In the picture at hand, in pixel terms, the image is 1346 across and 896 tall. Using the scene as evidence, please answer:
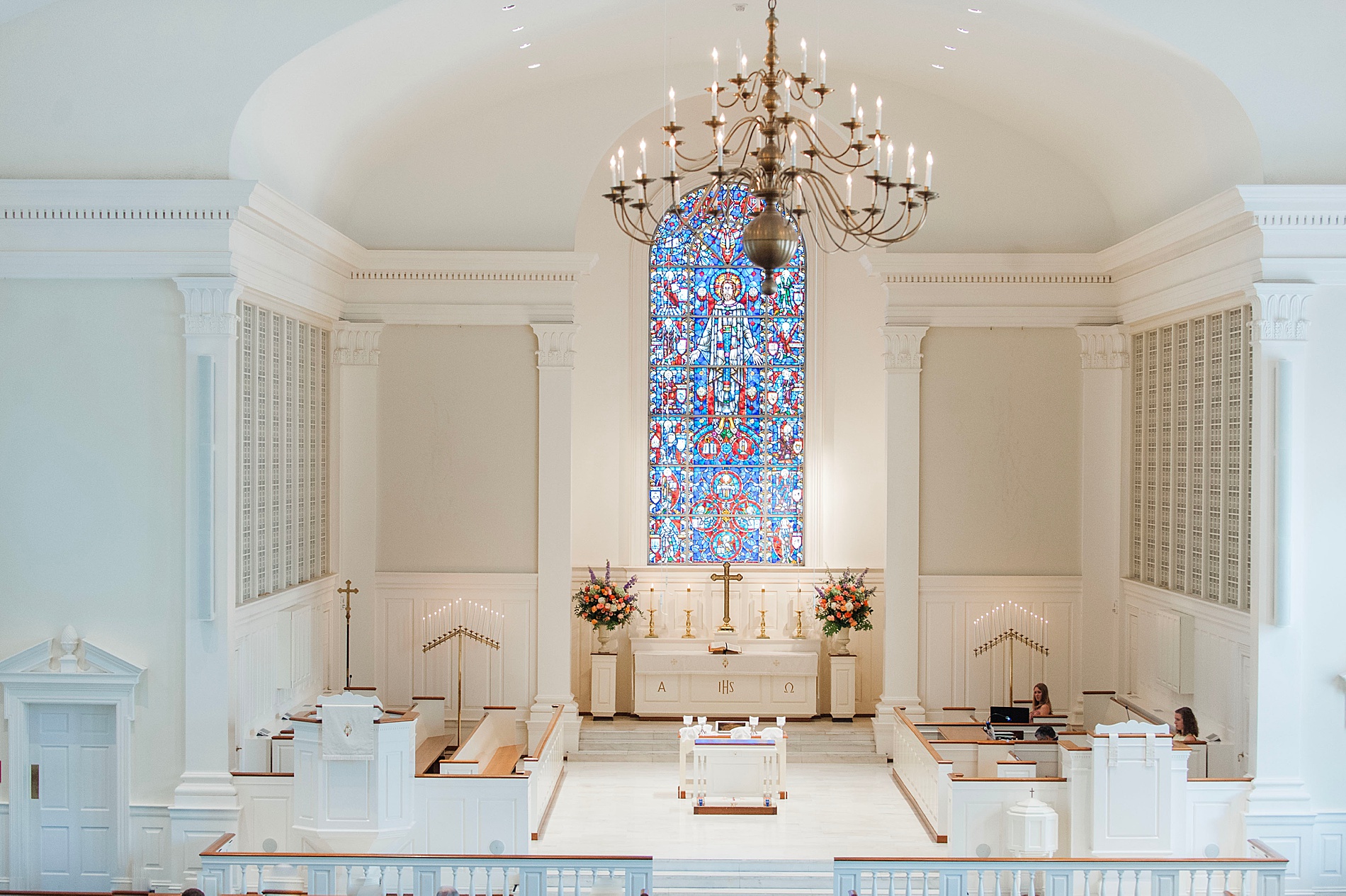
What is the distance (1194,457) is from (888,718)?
446 centimetres

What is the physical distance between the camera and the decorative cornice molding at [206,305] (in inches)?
363

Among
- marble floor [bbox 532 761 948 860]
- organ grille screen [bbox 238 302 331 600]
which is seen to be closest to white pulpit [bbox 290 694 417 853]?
marble floor [bbox 532 761 948 860]

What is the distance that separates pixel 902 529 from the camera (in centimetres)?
1287

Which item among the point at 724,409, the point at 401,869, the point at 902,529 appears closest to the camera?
the point at 401,869

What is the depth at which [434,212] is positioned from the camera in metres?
12.6

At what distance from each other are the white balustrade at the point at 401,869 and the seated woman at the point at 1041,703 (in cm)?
528

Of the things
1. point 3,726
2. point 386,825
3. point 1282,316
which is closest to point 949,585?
point 1282,316

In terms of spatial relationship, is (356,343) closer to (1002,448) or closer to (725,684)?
(725,684)

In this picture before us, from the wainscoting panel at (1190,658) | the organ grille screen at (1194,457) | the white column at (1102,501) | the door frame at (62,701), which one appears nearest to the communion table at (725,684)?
the white column at (1102,501)

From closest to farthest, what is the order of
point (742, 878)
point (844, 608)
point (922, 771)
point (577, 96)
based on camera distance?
point (742, 878) → point (922, 771) → point (577, 96) → point (844, 608)

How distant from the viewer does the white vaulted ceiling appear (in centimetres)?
912

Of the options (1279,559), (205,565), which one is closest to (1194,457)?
(1279,559)

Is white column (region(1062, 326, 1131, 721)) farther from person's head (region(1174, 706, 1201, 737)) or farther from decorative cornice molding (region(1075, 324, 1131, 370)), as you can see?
person's head (region(1174, 706, 1201, 737))

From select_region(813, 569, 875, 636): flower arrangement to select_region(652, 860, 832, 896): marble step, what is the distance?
14.1ft
